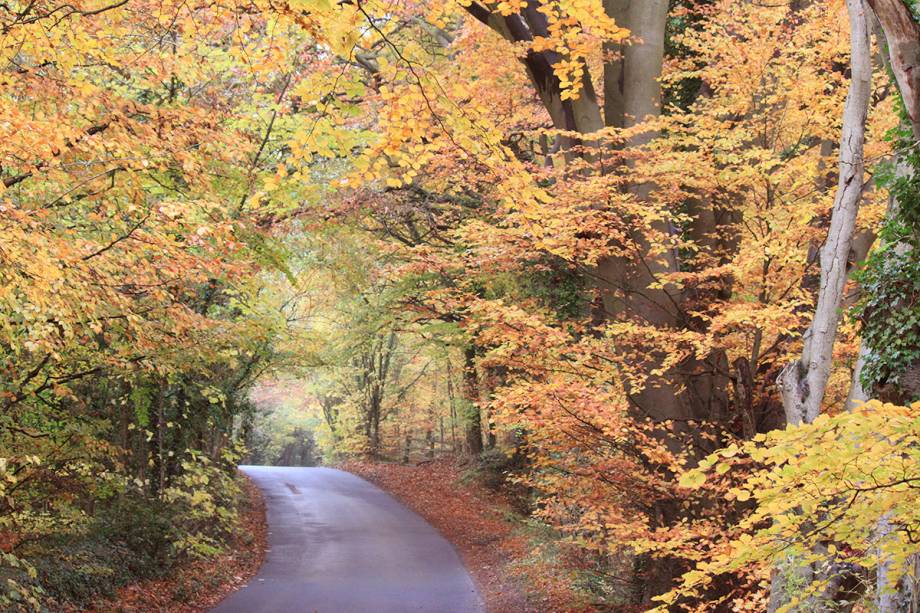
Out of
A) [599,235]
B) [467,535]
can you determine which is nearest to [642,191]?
[599,235]

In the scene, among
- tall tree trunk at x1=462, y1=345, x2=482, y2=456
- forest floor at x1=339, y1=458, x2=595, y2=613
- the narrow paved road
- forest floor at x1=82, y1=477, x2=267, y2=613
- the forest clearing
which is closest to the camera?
the forest clearing

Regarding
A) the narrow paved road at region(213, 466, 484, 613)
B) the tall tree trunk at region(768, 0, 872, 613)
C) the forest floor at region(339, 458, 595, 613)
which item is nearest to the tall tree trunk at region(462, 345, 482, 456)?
the forest floor at region(339, 458, 595, 613)

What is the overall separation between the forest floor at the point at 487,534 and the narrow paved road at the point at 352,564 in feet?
1.24

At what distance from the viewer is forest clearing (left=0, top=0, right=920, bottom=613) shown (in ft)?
15.5

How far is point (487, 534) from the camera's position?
16234mm

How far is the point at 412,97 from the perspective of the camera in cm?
455

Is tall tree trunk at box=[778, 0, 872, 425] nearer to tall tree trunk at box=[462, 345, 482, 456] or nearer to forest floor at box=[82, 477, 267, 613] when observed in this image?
forest floor at box=[82, 477, 267, 613]

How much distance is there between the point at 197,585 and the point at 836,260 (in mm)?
9460

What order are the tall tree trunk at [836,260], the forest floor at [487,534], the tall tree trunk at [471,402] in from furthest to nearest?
1. the tall tree trunk at [471,402]
2. the forest floor at [487,534]
3. the tall tree trunk at [836,260]

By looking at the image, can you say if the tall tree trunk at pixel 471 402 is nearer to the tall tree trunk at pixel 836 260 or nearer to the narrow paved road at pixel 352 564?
the narrow paved road at pixel 352 564

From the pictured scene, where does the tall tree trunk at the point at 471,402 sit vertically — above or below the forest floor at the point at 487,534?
above

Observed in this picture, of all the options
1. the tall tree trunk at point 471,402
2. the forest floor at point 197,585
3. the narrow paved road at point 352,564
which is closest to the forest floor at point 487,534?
the narrow paved road at point 352,564

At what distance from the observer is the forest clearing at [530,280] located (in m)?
4.71

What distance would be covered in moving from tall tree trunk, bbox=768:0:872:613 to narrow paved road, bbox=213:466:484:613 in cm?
665
